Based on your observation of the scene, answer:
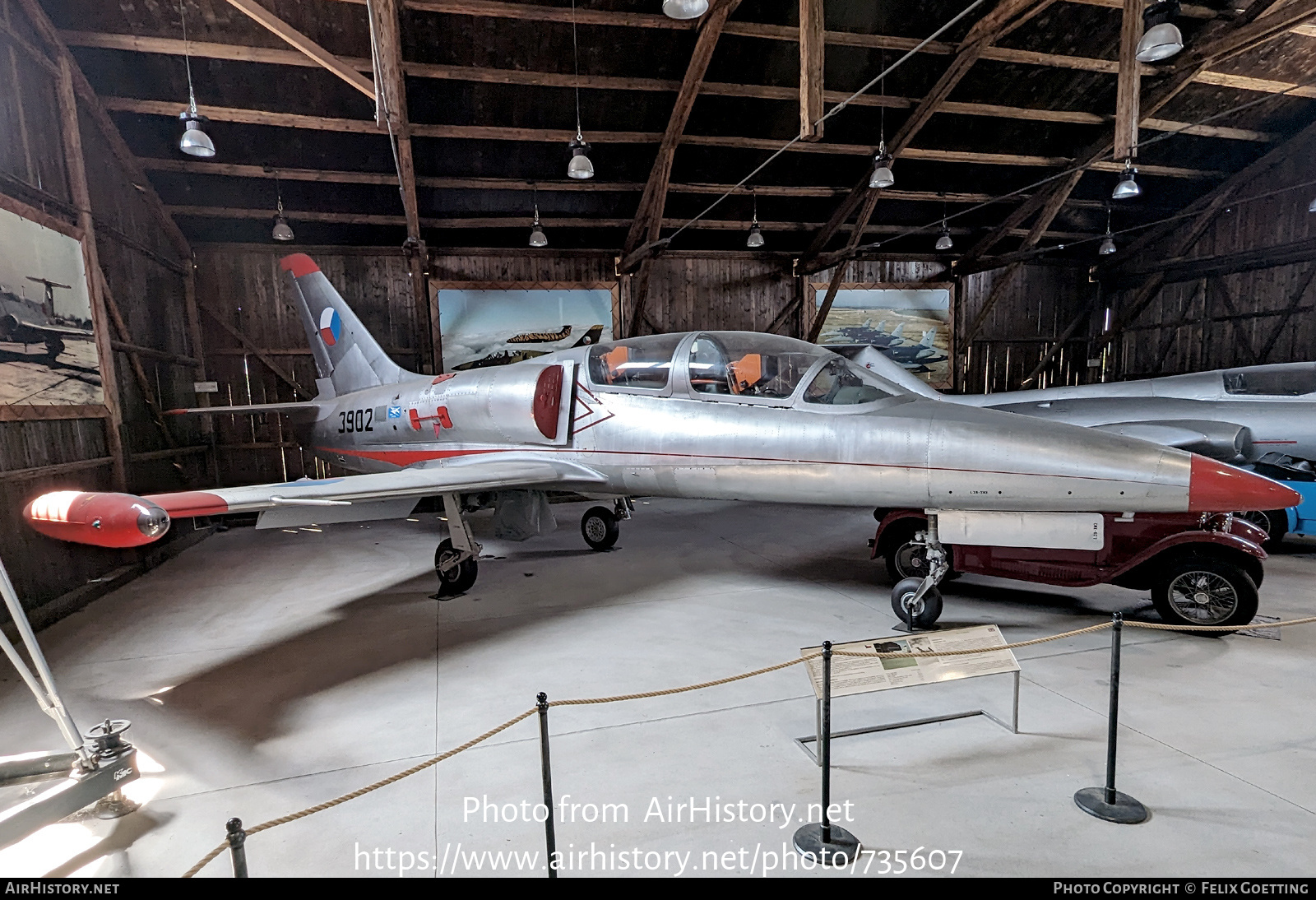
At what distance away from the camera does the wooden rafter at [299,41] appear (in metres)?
6.64

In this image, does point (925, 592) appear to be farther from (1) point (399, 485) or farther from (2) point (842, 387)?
(1) point (399, 485)

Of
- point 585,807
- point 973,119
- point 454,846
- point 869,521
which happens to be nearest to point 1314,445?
point 869,521

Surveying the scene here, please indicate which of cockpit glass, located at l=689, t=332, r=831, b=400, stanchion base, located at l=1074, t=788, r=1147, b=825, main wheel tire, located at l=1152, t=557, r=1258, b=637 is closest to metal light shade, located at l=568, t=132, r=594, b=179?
cockpit glass, located at l=689, t=332, r=831, b=400

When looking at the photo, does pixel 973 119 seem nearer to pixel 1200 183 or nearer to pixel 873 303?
pixel 873 303

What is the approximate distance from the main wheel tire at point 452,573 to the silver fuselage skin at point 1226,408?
284 inches

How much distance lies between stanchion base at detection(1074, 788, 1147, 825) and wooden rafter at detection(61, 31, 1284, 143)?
34.3 ft

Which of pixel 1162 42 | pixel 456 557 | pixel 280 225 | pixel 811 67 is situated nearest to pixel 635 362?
pixel 456 557

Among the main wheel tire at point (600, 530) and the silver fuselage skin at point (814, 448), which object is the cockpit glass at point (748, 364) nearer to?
the silver fuselage skin at point (814, 448)

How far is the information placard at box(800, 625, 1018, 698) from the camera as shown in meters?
2.99

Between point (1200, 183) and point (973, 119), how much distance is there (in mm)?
8523

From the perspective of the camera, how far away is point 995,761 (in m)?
3.12

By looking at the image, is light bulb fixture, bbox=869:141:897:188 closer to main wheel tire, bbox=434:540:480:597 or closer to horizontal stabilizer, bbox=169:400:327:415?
main wheel tire, bbox=434:540:480:597

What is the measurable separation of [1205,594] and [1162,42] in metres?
5.93

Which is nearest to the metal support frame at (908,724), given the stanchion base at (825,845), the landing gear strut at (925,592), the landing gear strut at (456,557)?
the stanchion base at (825,845)
